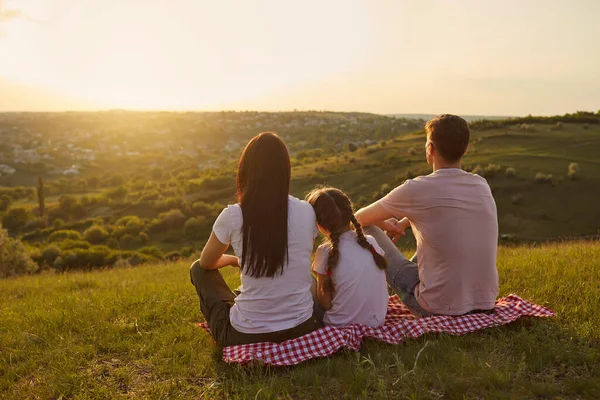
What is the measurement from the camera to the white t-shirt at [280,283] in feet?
13.1

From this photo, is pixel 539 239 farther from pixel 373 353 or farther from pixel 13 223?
pixel 13 223

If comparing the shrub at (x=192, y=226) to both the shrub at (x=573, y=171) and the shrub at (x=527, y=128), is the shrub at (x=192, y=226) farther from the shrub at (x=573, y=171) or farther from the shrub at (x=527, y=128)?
Result: the shrub at (x=527, y=128)

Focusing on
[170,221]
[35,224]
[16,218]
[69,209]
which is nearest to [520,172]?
[170,221]

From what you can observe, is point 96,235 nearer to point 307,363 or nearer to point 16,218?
point 16,218

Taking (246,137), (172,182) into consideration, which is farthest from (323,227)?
(246,137)

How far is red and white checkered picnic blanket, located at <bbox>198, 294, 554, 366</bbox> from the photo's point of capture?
4.04m

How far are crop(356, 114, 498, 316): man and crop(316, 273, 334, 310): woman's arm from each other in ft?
2.52

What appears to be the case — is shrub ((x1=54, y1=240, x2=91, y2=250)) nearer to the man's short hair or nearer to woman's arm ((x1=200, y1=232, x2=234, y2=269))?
woman's arm ((x1=200, y1=232, x2=234, y2=269))

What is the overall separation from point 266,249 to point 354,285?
0.92 meters

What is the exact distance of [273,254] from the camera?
12.8ft

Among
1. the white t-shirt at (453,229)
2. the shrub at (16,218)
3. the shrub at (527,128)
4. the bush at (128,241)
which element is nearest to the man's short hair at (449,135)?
the white t-shirt at (453,229)

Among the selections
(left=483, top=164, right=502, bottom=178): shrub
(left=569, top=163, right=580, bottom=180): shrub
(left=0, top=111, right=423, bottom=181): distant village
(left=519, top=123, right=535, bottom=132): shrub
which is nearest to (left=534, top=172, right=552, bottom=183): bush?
(left=569, top=163, right=580, bottom=180): shrub

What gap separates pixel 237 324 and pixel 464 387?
1.88 metres

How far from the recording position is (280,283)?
13.3 ft
